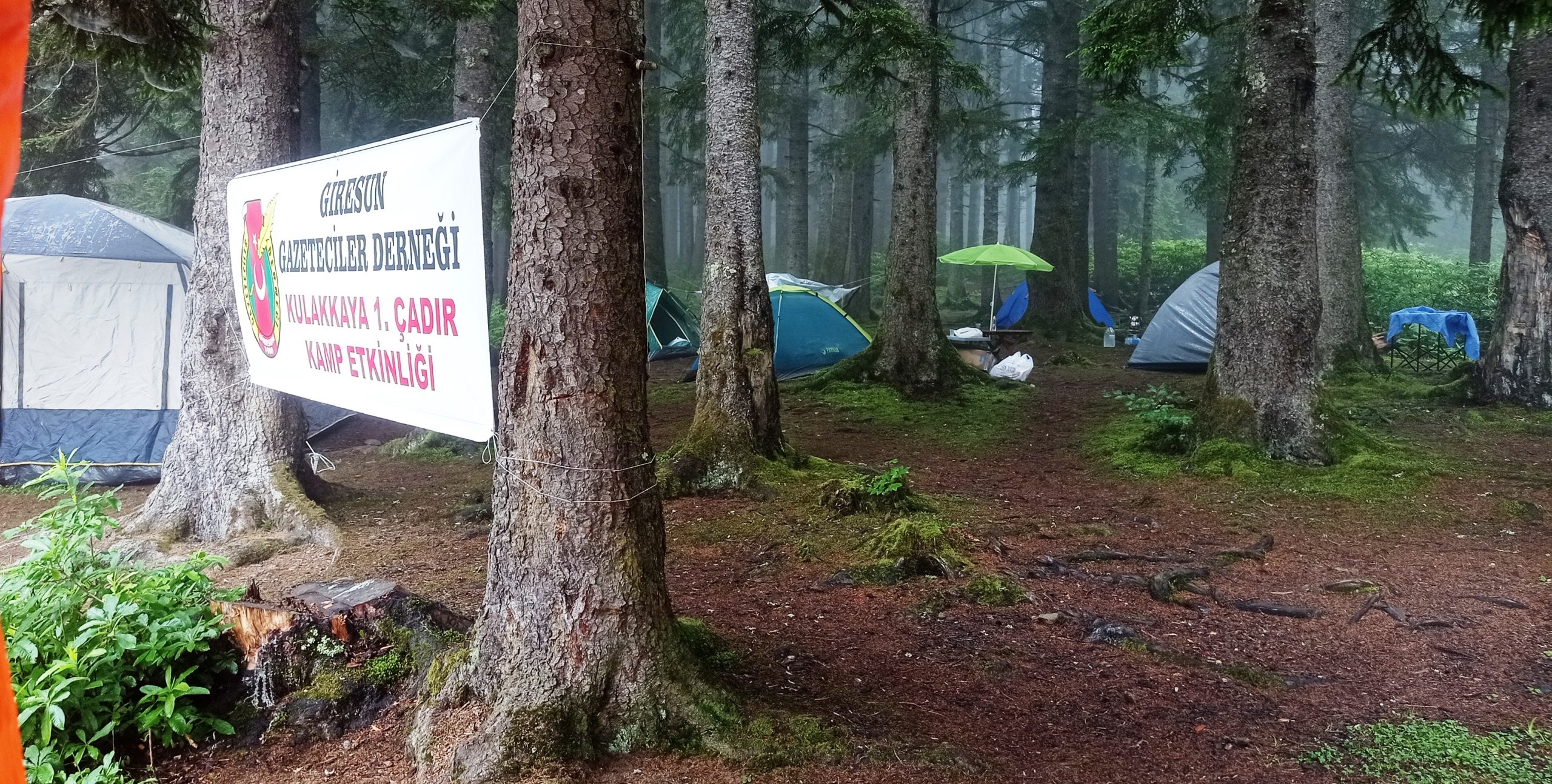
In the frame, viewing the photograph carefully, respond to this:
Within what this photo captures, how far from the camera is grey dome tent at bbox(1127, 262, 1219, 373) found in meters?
14.0

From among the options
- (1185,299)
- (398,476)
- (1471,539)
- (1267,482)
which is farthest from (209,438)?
(1185,299)

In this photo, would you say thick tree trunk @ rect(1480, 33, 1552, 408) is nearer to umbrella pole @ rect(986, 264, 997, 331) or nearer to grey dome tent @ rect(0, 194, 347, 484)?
umbrella pole @ rect(986, 264, 997, 331)

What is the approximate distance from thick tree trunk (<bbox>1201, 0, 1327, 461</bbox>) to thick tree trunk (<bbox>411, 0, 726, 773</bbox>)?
19.6 feet

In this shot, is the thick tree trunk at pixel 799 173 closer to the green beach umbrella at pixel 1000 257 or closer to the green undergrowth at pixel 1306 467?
the green beach umbrella at pixel 1000 257

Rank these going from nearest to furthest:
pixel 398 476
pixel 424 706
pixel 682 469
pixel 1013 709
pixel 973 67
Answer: pixel 424 706, pixel 1013 709, pixel 682 469, pixel 398 476, pixel 973 67

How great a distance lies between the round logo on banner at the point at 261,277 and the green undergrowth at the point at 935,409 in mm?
5979

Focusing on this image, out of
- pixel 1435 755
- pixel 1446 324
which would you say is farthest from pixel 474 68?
pixel 1446 324

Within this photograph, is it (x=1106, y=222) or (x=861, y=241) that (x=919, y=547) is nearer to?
(x=861, y=241)

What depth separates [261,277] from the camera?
17.6 feet

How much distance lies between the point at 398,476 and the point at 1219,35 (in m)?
17.3

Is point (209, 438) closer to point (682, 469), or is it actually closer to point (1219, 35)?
point (682, 469)

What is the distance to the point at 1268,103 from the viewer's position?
→ 754 cm

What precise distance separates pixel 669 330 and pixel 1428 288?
1733cm

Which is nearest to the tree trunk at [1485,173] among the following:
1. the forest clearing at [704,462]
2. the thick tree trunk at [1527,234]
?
the forest clearing at [704,462]
